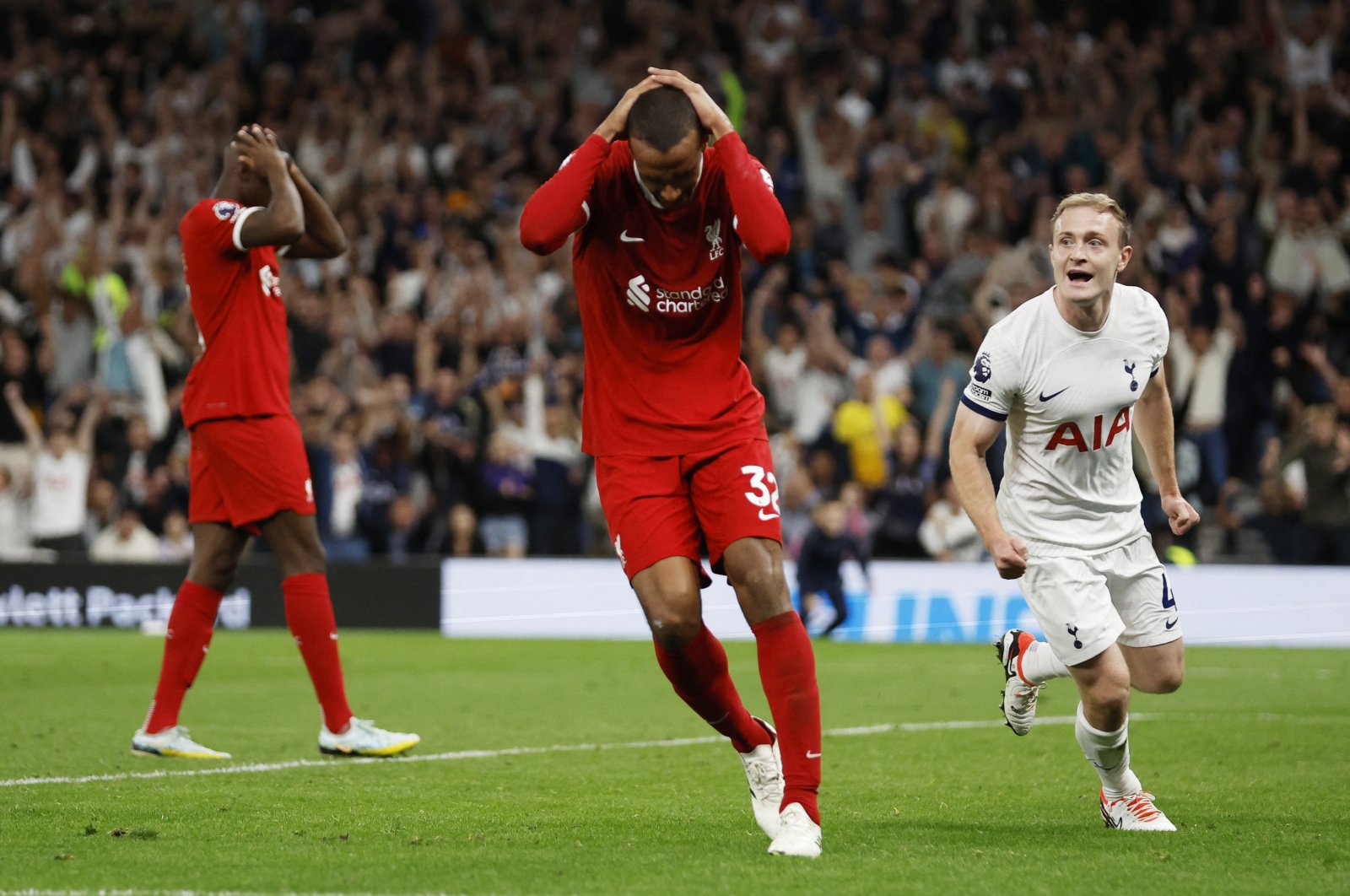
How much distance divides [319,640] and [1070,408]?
3.74 meters

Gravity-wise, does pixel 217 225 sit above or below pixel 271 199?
below

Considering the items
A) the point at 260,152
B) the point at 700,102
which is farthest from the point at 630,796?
the point at 260,152

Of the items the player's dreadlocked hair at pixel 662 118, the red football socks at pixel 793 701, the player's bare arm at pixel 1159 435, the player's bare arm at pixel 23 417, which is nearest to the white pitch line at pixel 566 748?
the red football socks at pixel 793 701

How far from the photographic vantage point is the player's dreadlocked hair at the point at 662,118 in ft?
19.0

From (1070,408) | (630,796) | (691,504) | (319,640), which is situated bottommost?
(630,796)

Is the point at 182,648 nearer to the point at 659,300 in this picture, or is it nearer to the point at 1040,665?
the point at 659,300

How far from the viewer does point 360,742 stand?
27.5ft

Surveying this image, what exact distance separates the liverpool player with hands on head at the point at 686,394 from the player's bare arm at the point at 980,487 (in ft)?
2.26

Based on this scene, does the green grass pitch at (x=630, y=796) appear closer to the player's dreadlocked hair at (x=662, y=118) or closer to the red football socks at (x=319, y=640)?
the red football socks at (x=319, y=640)

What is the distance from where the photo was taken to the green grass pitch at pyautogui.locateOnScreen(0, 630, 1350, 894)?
5.31 meters

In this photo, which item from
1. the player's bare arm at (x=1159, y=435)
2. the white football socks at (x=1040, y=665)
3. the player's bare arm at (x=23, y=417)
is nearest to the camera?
the player's bare arm at (x=1159, y=435)

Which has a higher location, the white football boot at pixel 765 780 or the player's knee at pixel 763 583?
the player's knee at pixel 763 583

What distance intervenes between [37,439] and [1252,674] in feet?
43.9

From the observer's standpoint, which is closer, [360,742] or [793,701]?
[793,701]
